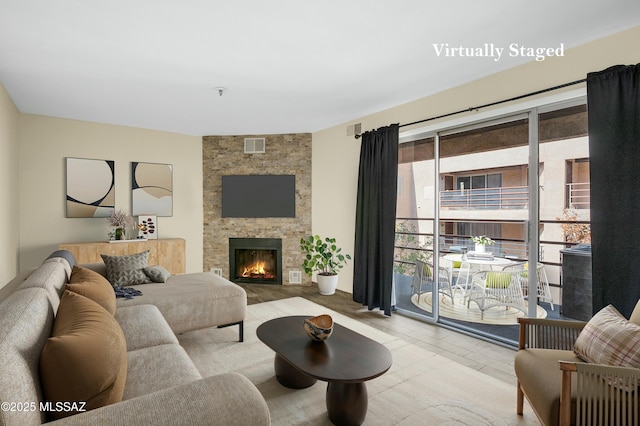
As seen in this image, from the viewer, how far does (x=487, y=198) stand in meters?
3.48

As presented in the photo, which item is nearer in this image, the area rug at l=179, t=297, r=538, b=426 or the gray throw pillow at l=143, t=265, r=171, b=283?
the area rug at l=179, t=297, r=538, b=426

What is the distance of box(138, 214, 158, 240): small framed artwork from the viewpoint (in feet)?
17.2

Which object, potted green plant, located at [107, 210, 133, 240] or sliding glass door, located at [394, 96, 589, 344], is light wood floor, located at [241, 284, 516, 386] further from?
potted green plant, located at [107, 210, 133, 240]

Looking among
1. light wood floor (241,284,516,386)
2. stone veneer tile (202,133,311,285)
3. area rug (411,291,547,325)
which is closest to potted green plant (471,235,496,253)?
area rug (411,291,547,325)

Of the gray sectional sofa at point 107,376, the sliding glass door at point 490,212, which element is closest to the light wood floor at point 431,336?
the sliding glass door at point 490,212

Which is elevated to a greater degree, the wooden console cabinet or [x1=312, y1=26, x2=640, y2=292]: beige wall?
[x1=312, y1=26, x2=640, y2=292]: beige wall

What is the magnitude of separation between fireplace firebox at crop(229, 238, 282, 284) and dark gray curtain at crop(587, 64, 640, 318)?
14.3ft

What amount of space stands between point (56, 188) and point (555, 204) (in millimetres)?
5936

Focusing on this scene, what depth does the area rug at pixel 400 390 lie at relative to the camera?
2104 mm

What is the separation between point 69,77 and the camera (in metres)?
3.34

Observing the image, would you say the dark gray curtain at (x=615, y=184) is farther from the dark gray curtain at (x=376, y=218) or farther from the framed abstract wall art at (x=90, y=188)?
the framed abstract wall art at (x=90, y=188)

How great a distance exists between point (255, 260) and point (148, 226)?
1.80 meters

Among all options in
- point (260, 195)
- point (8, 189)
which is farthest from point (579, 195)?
point (8, 189)

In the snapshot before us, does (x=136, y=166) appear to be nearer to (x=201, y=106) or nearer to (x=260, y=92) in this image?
(x=201, y=106)
